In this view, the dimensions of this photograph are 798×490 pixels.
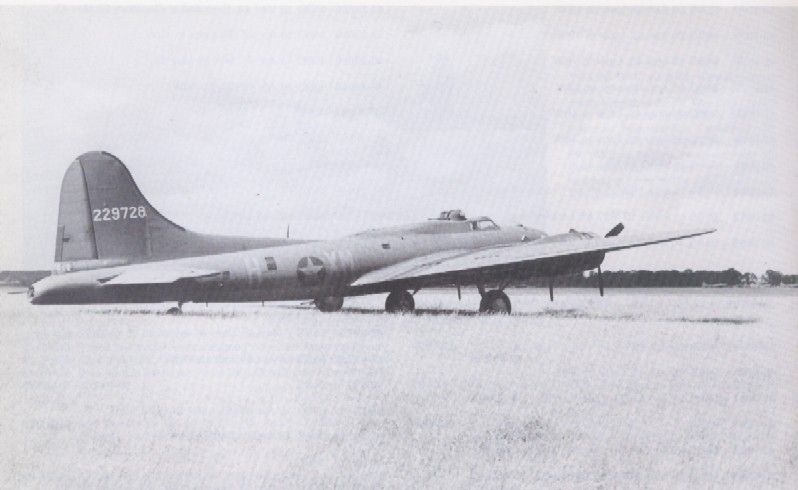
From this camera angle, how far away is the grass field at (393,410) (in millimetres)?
8742

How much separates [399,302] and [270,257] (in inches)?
213

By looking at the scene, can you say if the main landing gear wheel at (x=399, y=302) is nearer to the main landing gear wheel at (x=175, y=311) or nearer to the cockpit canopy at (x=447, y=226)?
the cockpit canopy at (x=447, y=226)

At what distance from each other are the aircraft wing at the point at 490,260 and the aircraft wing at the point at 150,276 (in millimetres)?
5687

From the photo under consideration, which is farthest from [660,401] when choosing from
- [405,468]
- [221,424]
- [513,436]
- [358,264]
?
[358,264]

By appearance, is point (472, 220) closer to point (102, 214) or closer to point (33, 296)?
point (102, 214)

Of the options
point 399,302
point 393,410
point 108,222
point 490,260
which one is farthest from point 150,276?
point 393,410

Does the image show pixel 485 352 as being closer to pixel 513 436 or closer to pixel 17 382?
pixel 513 436

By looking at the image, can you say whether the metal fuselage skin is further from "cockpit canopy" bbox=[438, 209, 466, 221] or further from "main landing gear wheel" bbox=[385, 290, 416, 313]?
"main landing gear wheel" bbox=[385, 290, 416, 313]

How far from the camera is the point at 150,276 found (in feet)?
67.0

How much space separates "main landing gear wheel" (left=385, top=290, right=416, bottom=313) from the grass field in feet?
30.1

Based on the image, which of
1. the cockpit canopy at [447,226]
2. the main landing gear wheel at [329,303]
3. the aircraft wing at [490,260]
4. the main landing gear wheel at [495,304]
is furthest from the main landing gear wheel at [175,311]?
the main landing gear wheel at [495,304]

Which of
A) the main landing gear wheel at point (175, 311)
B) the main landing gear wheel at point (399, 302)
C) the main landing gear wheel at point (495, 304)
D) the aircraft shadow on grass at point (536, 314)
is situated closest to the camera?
the aircraft shadow on grass at point (536, 314)

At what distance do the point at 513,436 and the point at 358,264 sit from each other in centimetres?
1604

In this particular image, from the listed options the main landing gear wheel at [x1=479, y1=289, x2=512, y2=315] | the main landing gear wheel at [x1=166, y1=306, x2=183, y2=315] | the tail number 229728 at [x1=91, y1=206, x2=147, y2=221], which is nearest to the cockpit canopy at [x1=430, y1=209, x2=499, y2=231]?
the main landing gear wheel at [x1=479, y1=289, x2=512, y2=315]
